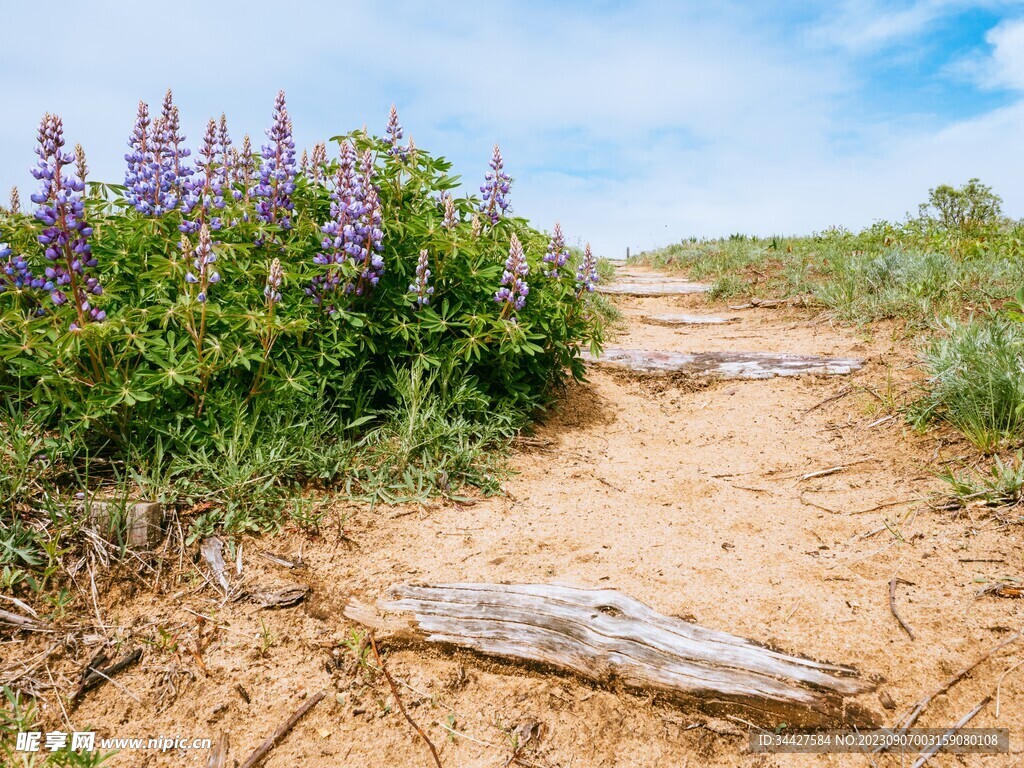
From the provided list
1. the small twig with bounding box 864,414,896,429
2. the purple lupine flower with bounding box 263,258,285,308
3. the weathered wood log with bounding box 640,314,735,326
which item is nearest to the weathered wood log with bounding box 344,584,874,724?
the purple lupine flower with bounding box 263,258,285,308

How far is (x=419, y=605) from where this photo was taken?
2.49m

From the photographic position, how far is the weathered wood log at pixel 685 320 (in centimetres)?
800

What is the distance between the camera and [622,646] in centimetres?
220

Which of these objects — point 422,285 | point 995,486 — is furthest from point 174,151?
point 995,486

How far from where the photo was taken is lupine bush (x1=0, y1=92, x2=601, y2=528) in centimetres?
298

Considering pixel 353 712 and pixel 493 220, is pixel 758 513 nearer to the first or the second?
pixel 353 712

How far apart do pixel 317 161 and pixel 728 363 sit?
372 cm

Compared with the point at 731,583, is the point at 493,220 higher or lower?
higher

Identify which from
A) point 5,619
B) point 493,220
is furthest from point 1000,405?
point 5,619

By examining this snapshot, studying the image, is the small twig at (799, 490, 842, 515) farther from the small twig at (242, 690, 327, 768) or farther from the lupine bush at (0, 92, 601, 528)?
the small twig at (242, 690, 327, 768)

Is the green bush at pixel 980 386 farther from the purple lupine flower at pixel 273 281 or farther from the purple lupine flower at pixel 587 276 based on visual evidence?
the purple lupine flower at pixel 273 281

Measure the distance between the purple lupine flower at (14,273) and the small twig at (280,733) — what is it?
7.63 feet

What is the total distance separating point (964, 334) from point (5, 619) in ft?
15.8

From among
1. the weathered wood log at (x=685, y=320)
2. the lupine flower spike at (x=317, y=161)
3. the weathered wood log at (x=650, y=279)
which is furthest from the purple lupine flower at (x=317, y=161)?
the weathered wood log at (x=650, y=279)
